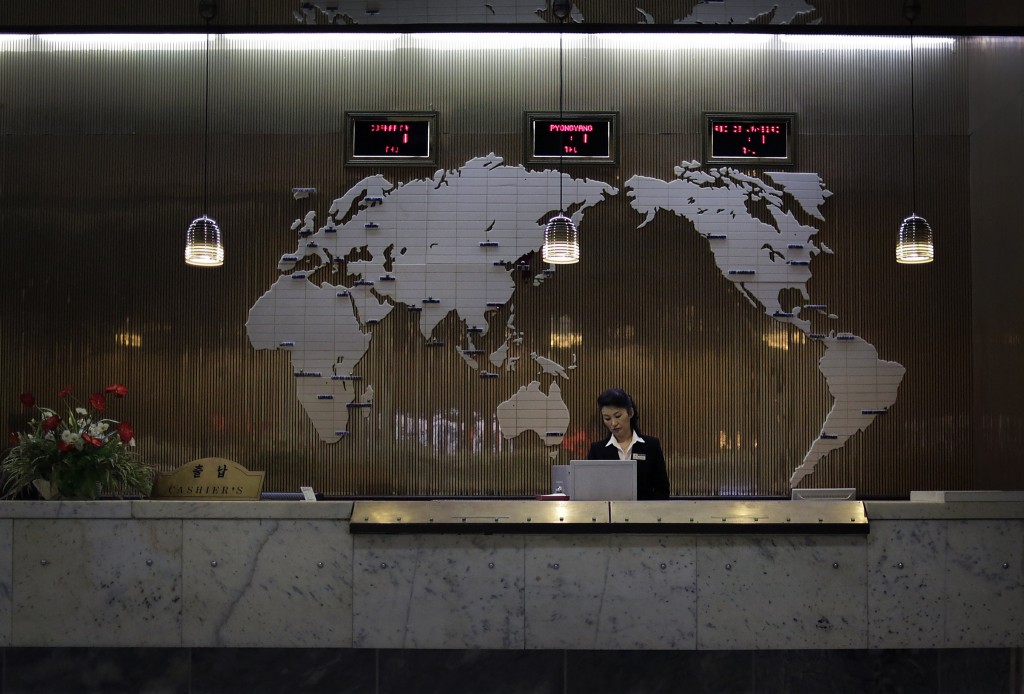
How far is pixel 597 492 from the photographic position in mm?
4105

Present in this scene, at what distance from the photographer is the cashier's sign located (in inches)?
171

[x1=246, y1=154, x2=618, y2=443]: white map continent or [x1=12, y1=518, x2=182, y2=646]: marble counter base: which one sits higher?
[x1=246, y1=154, x2=618, y2=443]: white map continent

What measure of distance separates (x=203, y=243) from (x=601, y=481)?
98.5 inches

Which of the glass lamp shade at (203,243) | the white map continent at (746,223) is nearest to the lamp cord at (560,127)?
the white map continent at (746,223)

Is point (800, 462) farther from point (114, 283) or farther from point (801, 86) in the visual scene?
point (114, 283)

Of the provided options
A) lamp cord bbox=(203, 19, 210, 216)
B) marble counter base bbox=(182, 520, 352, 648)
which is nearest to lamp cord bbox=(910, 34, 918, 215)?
marble counter base bbox=(182, 520, 352, 648)

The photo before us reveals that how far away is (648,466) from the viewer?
5.16 meters

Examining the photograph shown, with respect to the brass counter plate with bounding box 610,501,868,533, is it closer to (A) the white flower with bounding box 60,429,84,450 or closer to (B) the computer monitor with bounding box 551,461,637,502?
(B) the computer monitor with bounding box 551,461,637,502

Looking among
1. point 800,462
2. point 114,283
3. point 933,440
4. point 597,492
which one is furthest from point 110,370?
point 933,440

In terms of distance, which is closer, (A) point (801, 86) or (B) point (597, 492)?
(B) point (597, 492)

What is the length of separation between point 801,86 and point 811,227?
3.15 ft

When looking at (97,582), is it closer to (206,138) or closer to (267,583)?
(267,583)

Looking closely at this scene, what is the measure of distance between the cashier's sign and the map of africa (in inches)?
54.4

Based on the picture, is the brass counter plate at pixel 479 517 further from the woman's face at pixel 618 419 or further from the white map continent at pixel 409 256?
the white map continent at pixel 409 256
